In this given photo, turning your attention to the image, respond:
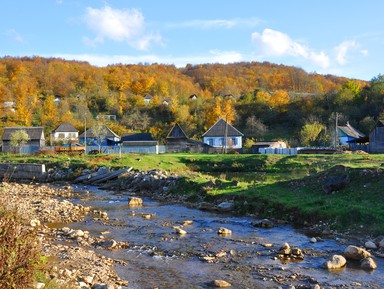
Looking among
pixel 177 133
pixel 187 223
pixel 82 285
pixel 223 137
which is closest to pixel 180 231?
pixel 187 223

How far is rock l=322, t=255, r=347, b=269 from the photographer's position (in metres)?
12.7

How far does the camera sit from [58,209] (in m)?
22.3

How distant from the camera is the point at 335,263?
42.0 feet

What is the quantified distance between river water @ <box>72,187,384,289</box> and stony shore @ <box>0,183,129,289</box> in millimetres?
623

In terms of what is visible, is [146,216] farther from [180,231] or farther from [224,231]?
[224,231]

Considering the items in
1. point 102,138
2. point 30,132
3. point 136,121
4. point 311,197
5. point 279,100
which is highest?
point 279,100

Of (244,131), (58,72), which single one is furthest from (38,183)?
(58,72)

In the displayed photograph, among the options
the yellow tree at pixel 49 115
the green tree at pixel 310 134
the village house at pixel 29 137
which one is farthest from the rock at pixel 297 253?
the yellow tree at pixel 49 115

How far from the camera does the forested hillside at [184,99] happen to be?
88.6m

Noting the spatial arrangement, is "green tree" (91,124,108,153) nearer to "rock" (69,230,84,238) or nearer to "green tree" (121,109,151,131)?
"green tree" (121,109,151,131)

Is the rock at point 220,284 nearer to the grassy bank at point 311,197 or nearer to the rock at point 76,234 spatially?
the rock at point 76,234

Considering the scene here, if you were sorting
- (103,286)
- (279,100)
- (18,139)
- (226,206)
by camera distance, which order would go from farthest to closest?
(279,100) < (18,139) < (226,206) < (103,286)

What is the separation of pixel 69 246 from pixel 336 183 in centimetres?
1428

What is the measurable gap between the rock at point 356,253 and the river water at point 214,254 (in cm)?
53
